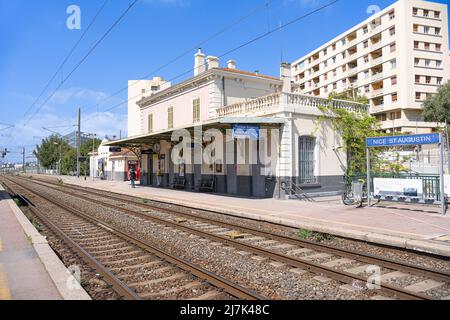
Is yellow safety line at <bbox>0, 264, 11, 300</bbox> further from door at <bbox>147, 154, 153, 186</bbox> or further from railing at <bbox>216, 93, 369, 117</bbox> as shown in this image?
door at <bbox>147, 154, 153, 186</bbox>

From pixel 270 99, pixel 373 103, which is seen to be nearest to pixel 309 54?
pixel 373 103

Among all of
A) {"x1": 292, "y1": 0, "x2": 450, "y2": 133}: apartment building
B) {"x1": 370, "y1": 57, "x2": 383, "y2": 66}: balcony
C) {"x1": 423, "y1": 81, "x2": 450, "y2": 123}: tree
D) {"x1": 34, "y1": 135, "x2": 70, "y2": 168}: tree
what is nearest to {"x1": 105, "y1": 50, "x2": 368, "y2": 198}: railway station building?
{"x1": 423, "y1": 81, "x2": 450, "y2": 123}: tree

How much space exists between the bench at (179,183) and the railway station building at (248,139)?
0.23 feet

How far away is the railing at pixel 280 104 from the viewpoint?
1664cm

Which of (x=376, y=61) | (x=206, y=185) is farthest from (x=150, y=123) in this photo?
(x=376, y=61)

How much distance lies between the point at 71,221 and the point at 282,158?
9441 mm

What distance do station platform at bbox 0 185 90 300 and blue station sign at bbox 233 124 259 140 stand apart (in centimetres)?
876

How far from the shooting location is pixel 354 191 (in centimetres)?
1371

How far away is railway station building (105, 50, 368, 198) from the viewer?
16.5m

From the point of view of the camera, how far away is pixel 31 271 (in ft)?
17.4

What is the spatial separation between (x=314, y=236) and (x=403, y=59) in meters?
45.5

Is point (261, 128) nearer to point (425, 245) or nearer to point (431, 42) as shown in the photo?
point (425, 245)

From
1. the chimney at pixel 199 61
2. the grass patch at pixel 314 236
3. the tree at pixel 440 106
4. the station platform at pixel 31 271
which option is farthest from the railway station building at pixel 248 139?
the tree at pixel 440 106

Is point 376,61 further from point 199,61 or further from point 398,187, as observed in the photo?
point 398,187
